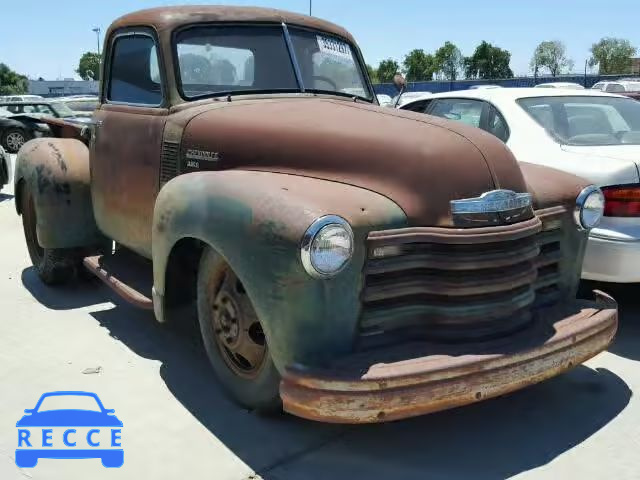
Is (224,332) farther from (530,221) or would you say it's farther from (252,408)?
(530,221)

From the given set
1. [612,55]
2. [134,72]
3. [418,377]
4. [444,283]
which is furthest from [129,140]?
[612,55]

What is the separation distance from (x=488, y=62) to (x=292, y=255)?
8801 cm

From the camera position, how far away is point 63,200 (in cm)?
489

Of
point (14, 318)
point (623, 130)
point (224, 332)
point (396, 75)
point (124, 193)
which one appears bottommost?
point (14, 318)

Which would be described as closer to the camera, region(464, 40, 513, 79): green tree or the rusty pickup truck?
the rusty pickup truck

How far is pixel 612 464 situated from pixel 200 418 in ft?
6.28

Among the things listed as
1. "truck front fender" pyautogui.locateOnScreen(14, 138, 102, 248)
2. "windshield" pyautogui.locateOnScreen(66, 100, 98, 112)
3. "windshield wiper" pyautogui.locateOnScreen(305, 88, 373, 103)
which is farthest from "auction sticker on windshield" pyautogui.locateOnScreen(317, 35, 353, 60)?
"windshield" pyautogui.locateOnScreen(66, 100, 98, 112)

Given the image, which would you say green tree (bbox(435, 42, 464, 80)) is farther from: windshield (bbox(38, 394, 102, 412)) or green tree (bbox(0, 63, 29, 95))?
windshield (bbox(38, 394, 102, 412))

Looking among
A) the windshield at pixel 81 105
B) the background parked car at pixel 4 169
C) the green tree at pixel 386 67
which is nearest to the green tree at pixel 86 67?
the green tree at pixel 386 67

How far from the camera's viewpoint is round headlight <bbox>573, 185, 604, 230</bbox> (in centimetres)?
348

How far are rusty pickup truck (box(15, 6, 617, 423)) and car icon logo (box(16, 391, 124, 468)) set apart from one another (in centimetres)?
59

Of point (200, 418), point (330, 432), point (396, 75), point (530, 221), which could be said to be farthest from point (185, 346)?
point (396, 75)

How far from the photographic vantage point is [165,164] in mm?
3898

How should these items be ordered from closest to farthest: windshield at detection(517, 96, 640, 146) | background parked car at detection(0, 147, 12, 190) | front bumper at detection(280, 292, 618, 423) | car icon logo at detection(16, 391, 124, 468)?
front bumper at detection(280, 292, 618, 423)
car icon logo at detection(16, 391, 124, 468)
windshield at detection(517, 96, 640, 146)
background parked car at detection(0, 147, 12, 190)
